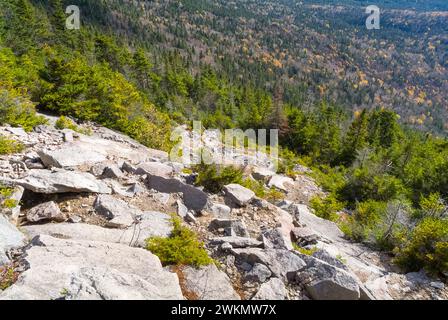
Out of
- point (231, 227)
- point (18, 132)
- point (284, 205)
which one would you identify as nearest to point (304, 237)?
point (231, 227)

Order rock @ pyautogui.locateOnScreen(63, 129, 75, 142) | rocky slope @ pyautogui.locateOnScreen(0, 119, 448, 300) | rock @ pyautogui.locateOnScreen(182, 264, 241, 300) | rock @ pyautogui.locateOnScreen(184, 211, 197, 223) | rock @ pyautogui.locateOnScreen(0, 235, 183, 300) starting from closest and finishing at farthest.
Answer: rock @ pyautogui.locateOnScreen(0, 235, 183, 300) < rocky slope @ pyautogui.locateOnScreen(0, 119, 448, 300) < rock @ pyautogui.locateOnScreen(182, 264, 241, 300) < rock @ pyautogui.locateOnScreen(184, 211, 197, 223) < rock @ pyautogui.locateOnScreen(63, 129, 75, 142)

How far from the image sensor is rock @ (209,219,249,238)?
7.64 metres

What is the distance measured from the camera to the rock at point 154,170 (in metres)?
9.88

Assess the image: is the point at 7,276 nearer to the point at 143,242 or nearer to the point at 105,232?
the point at 105,232

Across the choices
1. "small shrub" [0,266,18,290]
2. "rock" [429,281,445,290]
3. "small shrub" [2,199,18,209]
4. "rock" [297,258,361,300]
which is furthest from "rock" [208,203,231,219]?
"rock" [429,281,445,290]

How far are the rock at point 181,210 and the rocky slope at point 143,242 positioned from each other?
4cm

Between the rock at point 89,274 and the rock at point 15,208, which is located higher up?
the rock at point 15,208

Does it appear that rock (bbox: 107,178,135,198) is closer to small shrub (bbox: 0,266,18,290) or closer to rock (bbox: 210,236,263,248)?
rock (bbox: 210,236,263,248)

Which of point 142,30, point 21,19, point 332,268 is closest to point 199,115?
point 21,19

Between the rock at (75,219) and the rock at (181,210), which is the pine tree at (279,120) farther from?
the rock at (75,219)

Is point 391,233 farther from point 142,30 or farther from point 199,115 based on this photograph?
point 142,30

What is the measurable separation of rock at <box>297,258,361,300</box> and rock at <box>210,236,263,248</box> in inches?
55.1

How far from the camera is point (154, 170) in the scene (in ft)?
33.0

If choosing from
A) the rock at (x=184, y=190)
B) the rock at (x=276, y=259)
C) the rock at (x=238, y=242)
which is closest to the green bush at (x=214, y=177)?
the rock at (x=184, y=190)
